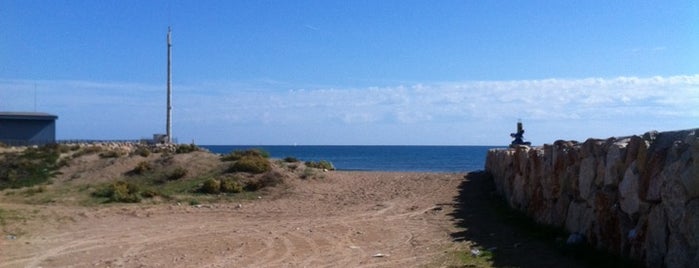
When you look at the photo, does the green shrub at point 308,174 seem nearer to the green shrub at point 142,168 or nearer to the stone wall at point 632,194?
the green shrub at point 142,168

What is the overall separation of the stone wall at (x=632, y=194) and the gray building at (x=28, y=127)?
2057 inches

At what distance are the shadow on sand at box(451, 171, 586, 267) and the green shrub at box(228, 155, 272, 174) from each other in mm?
9189

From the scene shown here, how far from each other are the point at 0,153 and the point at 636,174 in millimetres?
39357

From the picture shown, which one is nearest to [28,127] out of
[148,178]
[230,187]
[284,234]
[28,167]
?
[28,167]

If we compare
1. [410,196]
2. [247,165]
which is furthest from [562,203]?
[247,165]

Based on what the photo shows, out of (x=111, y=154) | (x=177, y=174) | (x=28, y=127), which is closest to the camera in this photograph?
(x=177, y=174)

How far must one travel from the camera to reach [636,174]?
10.0 m

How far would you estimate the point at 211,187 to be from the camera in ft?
90.0

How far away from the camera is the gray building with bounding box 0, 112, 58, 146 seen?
5922 centimetres

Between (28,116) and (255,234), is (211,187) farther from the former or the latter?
(28,116)

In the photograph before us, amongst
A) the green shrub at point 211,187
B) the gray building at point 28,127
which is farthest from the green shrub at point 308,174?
the gray building at point 28,127

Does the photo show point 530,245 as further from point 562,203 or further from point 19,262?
point 19,262

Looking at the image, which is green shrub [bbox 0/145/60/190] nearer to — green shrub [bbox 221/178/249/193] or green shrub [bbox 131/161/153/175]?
green shrub [bbox 131/161/153/175]

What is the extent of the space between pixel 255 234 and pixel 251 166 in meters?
14.3
